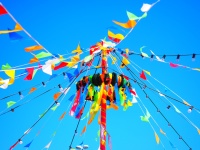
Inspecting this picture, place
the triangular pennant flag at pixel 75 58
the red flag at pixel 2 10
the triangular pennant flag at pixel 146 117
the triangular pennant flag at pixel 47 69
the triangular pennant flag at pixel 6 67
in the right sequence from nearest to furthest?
the red flag at pixel 2 10 → the triangular pennant flag at pixel 47 69 → the triangular pennant flag at pixel 6 67 → the triangular pennant flag at pixel 75 58 → the triangular pennant flag at pixel 146 117

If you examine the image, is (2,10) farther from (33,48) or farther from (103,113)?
(103,113)

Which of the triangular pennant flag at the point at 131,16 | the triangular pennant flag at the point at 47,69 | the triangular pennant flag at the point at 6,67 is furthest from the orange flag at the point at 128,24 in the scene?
the triangular pennant flag at the point at 6,67

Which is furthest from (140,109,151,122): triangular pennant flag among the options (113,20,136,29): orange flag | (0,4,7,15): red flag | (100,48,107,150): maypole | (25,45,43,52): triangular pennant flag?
(0,4,7,15): red flag

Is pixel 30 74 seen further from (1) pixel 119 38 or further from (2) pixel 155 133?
Result: (2) pixel 155 133

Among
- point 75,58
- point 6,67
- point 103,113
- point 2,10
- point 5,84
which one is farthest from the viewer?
point 75,58

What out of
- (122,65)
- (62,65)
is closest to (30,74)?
(62,65)

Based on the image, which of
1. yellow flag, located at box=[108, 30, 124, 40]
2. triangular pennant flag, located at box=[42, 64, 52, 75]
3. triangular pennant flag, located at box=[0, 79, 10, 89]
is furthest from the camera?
yellow flag, located at box=[108, 30, 124, 40]

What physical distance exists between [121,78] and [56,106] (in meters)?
1.71

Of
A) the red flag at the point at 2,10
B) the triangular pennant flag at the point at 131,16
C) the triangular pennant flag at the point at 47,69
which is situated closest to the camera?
the red flag at the point at 2,10

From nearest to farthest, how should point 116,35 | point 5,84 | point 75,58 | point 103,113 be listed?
point 5,84 < point 116,35 < point 103,113 < point 75,58

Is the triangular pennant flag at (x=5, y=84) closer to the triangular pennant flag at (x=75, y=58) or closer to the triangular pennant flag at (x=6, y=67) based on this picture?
the triangular pennant flag at (x=6, y=67)

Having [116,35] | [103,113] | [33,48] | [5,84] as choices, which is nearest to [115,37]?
[116,35]

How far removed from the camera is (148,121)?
7.57 metres

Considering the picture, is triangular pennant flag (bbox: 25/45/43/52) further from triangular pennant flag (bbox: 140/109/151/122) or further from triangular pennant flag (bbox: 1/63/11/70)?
triangular pennant flag (bbox: 140/109/151/122)
